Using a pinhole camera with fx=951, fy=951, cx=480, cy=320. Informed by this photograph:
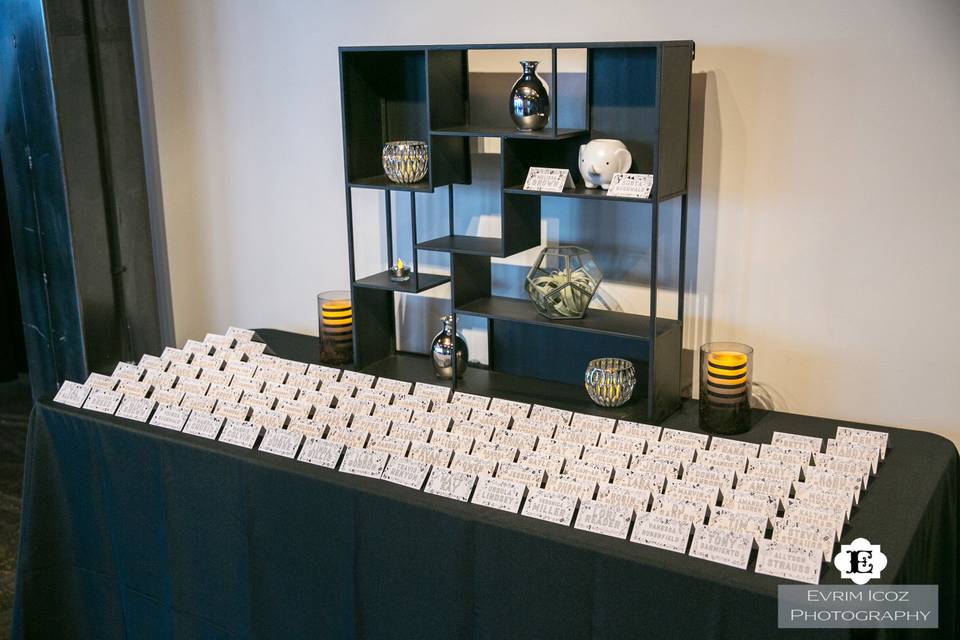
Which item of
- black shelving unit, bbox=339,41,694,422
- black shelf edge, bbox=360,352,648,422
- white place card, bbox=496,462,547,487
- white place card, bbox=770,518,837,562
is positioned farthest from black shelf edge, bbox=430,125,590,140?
white place card, bbox=770,518,837,562

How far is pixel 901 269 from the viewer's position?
2.07m

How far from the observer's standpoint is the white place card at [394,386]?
7.24 feet

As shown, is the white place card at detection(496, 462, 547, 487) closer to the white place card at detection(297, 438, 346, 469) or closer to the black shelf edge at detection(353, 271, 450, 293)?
the white place card at detection(297, 438, 346, 469)

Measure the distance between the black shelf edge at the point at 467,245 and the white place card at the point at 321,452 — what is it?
609 millimetres

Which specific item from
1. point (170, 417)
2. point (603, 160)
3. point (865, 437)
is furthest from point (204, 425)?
point (865, 437)

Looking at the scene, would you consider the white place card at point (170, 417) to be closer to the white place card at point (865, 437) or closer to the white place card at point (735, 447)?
the white place card at point (735, 447)

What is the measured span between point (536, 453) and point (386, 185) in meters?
0.88

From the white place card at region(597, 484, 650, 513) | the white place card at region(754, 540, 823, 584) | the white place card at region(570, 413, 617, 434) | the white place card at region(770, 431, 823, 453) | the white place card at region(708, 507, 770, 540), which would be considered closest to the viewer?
the white place card at region(754, 540, 823, 584)

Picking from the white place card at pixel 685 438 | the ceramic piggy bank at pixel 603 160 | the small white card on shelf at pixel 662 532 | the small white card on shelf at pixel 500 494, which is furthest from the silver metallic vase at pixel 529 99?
the small white card on shelf at pixel 662 532

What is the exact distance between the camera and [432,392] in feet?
7.29

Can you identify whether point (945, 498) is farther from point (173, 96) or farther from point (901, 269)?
point (173, 96)

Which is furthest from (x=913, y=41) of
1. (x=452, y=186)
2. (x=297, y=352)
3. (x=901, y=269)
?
(x=297, y=352)

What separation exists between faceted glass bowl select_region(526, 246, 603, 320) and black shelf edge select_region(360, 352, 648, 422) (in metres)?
0.22

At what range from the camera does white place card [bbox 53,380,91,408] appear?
227cm
